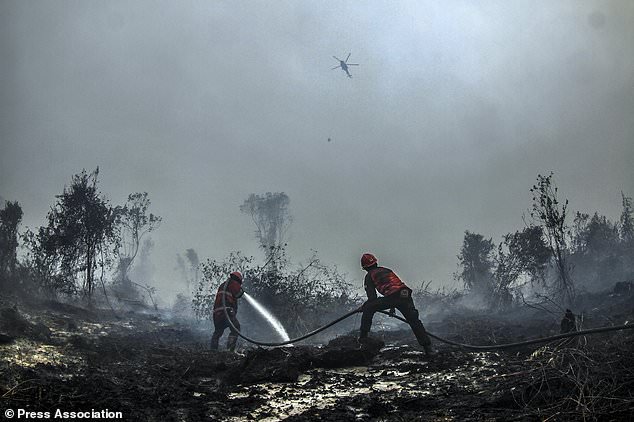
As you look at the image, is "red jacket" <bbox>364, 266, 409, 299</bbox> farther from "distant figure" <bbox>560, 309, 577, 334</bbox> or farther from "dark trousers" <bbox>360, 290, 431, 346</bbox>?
"distant figure" <bbox>560, 309, 577, 334</bbox>

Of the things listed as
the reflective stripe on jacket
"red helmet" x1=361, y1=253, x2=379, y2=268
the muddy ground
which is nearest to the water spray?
the muddy ground

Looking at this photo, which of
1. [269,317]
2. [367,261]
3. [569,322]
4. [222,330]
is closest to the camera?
[569,322]

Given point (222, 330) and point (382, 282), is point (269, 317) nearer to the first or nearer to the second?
point (222, 330)

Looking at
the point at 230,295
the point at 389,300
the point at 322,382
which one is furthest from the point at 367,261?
the point at 230,295

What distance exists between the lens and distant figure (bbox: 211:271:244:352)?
345 inches

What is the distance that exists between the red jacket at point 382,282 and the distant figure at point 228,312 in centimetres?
357

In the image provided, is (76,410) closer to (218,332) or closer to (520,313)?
(218,332)

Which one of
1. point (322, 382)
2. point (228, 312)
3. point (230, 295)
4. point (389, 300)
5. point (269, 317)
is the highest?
point (230, 295)

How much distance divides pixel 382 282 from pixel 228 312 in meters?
4.37

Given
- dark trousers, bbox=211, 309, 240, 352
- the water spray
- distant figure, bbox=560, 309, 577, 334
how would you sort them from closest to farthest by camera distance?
distant figure, bbox=560, 309, 577, 334 < dark trousers, bbox=211, 309, 240, 352 < the water spray

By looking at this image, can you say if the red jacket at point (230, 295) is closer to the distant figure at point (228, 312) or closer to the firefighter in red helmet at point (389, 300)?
the distant figure at point (228, 312)

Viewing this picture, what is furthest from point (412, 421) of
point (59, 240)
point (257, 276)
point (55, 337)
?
point (59, 240)

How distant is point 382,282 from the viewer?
691 centimetres

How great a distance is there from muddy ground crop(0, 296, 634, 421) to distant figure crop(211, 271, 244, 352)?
1093 mm
